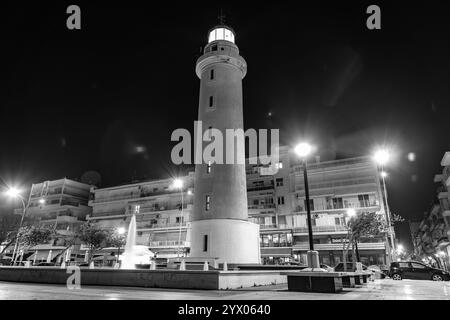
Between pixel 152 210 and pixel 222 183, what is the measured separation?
34.8 m

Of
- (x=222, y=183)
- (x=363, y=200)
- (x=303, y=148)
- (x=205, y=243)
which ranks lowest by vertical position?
(x=205, y=243)

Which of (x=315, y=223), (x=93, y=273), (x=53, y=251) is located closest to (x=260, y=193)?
(x=315, y=223)

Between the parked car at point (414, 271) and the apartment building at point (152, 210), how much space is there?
93.9 ft

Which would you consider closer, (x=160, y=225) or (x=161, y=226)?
(x=161, y=226)

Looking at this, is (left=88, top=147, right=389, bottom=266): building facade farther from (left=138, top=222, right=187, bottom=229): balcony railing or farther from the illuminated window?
the illuminated window

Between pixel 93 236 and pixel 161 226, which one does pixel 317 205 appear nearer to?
pixel 161 226

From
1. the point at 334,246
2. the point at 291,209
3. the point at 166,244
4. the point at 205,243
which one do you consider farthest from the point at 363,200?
the point at 166,244

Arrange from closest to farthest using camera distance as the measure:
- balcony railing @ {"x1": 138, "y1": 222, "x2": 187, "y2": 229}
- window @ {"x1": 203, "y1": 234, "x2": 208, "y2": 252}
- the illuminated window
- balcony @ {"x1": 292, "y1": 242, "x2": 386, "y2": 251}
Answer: window @ {"x1": 203, "y1": 234, "x2": 208, "y2": 252}
the illuminated window
balcony @ {"x1": 292, "y1": 242, "x2": 386, "y2": 251}
balcony railing @ {"x1": 138, "y1": 222, "x2": 187, "y2": 229}

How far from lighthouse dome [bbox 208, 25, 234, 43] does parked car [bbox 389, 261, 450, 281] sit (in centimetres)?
2426

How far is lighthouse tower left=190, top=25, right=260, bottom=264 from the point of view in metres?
20.8

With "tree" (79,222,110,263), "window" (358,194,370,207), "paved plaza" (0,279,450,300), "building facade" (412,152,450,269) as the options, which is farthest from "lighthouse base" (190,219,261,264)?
"building facade" (412,152,450,269)

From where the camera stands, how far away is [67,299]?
8602 mm

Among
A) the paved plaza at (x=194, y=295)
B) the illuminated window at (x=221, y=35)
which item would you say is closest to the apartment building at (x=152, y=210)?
the illuminated window at (x=221, y=35)

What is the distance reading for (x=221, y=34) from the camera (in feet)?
95.3
